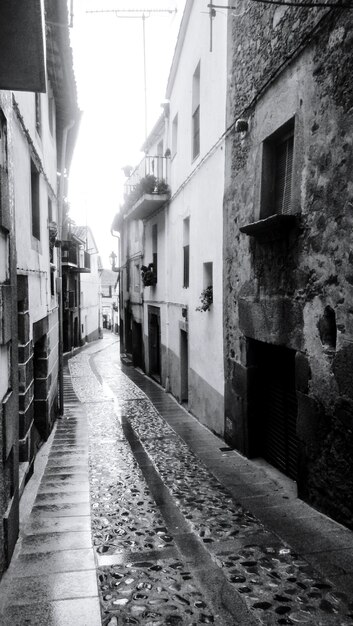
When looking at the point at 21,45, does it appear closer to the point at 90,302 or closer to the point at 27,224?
the point at 27,224

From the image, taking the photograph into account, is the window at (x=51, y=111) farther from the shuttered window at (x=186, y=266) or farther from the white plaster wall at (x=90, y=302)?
the white plaster wall at (x=90, y=302)

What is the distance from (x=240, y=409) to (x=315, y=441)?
7.81 ft

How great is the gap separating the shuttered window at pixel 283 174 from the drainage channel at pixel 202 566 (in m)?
3.59

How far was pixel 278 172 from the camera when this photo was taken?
252 inches

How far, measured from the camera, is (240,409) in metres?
7.44

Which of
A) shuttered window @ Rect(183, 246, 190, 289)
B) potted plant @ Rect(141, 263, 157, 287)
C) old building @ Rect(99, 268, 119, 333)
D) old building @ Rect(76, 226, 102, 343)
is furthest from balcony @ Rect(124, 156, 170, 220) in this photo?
old building @ Rect(99, 268, 119, 333)

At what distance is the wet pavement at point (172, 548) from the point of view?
3393mm

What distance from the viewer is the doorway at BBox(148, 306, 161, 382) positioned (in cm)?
1689

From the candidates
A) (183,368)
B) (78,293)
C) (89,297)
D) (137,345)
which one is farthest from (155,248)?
(89,297)

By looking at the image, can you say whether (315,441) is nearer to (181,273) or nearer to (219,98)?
(219,98)

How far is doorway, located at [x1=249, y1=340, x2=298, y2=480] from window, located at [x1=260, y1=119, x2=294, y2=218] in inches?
70.3

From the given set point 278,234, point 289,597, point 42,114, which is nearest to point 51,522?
point 289,597

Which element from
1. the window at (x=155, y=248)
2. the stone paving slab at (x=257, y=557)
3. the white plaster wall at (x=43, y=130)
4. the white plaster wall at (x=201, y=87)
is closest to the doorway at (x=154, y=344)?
the window at (x=155, y=248)

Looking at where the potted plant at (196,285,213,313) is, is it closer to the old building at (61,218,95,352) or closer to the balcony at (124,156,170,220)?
the balcony at (124,156,170,220)
